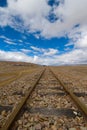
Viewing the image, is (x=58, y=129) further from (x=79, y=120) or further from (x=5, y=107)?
(x=5, y=107)

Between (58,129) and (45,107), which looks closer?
(58,129)

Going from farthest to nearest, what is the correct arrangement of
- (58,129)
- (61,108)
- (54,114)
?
1. (61,108)
2. (54,114)
3. (58,129)

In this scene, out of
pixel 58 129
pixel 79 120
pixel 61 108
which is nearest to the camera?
pixel 58 129

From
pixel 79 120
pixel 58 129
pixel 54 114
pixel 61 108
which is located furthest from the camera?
pixel 61 108

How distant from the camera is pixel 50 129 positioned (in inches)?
129

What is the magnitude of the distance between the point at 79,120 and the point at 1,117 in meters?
1.97

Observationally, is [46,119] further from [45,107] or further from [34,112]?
[45,107]

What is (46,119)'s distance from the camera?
12.4ft

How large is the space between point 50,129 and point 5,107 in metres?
1.96

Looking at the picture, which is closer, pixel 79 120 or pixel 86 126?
pixel 86 126

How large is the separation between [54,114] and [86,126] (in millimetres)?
1014

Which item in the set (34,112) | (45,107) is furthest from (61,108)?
(34,112)

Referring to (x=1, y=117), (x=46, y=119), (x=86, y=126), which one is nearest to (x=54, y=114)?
(x=46, y=119)

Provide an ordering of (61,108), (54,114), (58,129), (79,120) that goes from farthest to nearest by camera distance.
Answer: (61,108)
(54,114)
(79,120)
(58,129)
